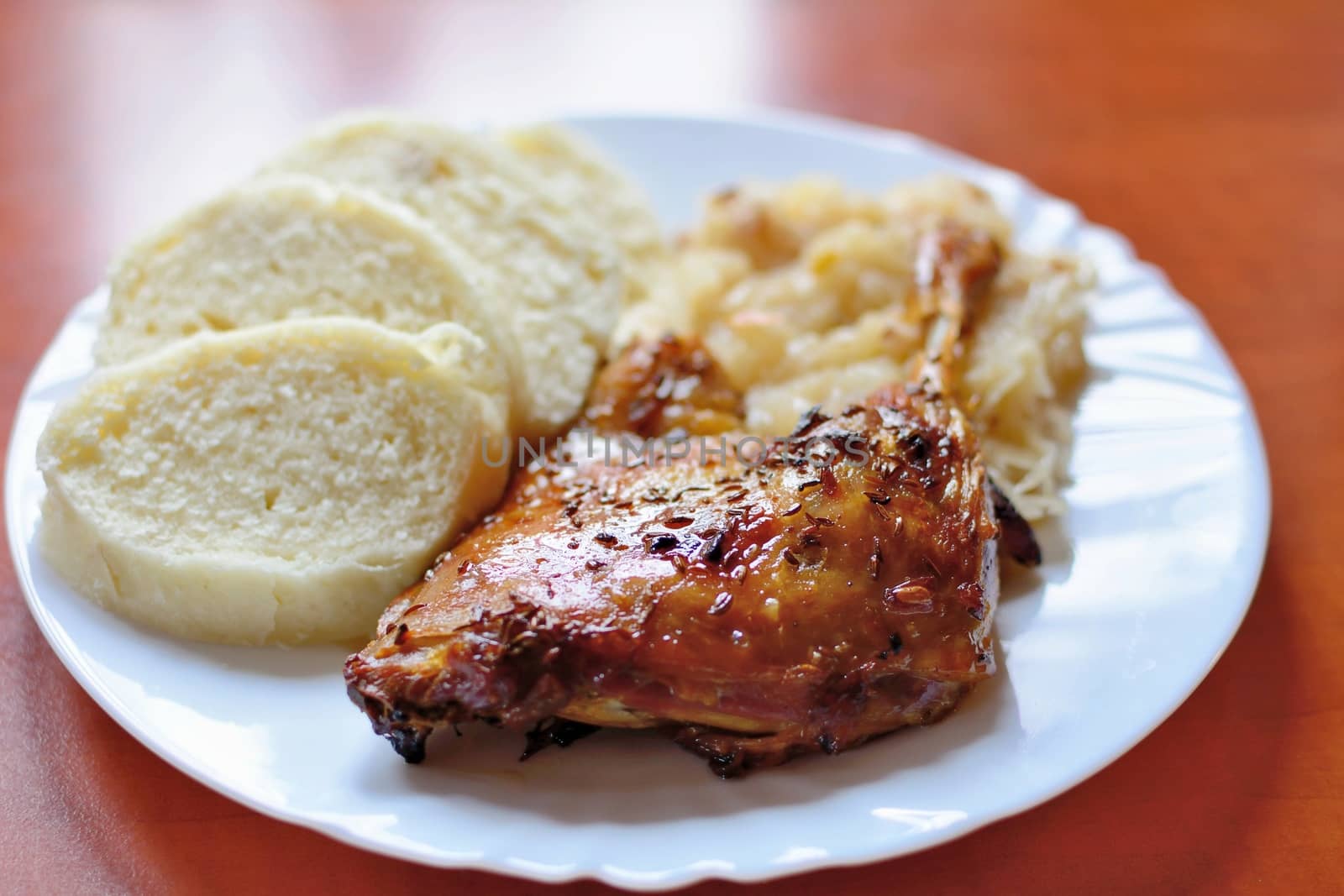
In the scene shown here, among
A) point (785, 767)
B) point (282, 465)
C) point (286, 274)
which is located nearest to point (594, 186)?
point (286, 274)

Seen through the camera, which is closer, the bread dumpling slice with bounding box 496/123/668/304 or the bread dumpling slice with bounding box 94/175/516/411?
the bread dumpling slice with bounding box 94/175/516/411

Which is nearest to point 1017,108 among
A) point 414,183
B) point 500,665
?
point 414,183

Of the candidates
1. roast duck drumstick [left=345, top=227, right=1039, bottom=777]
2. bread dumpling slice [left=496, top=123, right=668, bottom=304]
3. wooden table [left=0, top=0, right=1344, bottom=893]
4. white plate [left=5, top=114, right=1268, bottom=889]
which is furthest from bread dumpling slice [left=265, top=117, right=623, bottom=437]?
wooden table [left=0, top=0, right=1344, bottom=893]

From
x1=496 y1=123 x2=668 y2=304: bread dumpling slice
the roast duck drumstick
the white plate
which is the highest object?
x1=496 y1=123 x2=668 y2=304: bread dumpling slice

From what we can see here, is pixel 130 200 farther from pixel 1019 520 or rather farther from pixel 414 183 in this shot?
pixel 1019 520

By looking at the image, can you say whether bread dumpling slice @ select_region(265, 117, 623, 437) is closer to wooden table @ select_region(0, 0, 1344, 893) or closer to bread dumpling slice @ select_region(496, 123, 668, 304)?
bread dumpling slice @ select_region(496, 123, 668, 304)

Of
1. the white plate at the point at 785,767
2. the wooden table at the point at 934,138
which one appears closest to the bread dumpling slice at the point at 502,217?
the white plate at the point at 785,767
